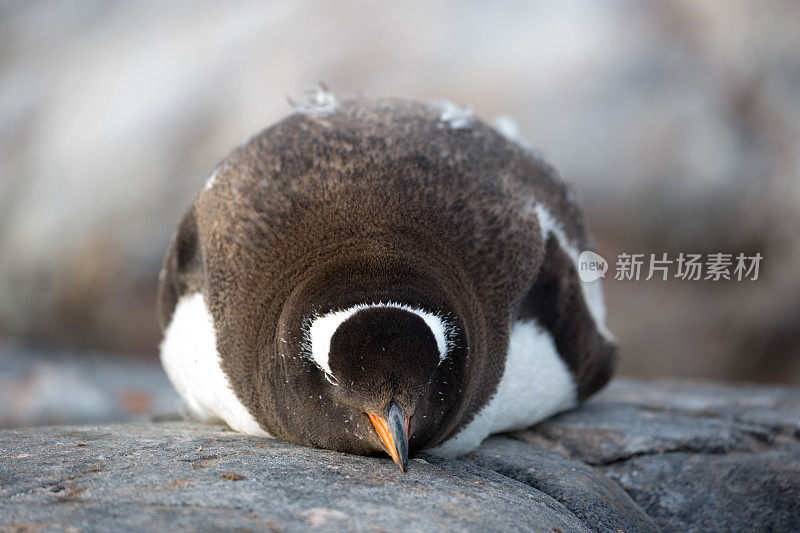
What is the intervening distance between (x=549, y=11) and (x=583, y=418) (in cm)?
757

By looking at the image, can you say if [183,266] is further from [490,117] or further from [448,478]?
[490,117]

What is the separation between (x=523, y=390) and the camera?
4586 millimetres

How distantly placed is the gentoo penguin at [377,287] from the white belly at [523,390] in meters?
0.01

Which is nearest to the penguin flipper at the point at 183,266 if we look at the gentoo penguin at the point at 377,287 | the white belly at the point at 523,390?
the gentoo penguin at the point at 377,287

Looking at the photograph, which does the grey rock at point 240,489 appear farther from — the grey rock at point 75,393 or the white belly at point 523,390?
the grey rock at point 75,393

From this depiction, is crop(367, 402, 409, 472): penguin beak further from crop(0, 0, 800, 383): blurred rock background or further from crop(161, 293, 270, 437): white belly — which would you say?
crop(0, 0, 800, 383): blurred rock background

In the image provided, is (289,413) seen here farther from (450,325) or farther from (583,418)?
(583,418)

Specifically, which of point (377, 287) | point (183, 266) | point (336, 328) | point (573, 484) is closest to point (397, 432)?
point (336, 328)

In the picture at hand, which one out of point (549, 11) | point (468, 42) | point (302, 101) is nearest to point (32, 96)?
point (468, 42)

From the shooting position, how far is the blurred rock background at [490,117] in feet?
34.9

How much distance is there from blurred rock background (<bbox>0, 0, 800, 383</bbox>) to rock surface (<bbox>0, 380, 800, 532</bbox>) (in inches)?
198

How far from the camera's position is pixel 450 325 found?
3.49 metres

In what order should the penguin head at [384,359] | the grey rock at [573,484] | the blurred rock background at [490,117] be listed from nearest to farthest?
the penguin head at [384,359]
the grey rock at [573,484]
the blurred rock background at [490,117]

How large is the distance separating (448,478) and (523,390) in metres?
1.21
